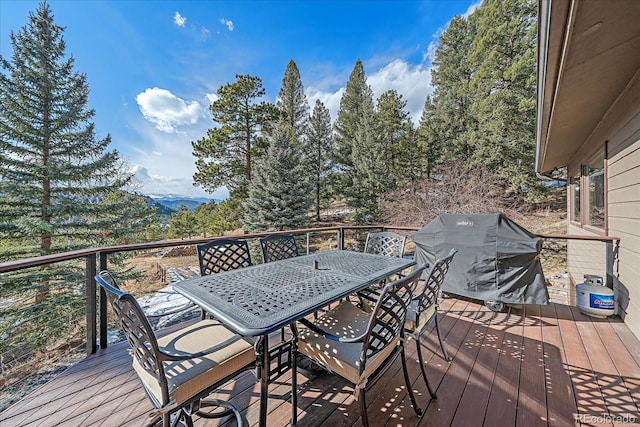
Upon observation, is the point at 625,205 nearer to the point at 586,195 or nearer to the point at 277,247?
the point at 586,195

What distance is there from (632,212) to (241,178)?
14.3 metres

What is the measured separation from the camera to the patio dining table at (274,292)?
4.39 feet

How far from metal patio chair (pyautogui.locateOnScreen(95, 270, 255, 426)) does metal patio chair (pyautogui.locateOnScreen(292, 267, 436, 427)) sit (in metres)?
0.40

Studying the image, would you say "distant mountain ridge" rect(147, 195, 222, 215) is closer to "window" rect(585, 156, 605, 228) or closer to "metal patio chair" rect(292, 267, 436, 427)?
"metal patio chair" rect(292, 267, 436, 427)

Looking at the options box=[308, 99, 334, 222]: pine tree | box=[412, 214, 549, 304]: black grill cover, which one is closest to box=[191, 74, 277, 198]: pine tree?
box=[308, 99, 334, 222]: pine tree

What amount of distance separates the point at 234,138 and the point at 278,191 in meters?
4.34

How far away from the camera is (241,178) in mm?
14562

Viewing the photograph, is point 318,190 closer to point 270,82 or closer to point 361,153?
point 361,153

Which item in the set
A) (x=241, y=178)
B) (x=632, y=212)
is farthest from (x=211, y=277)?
(x=241, y=178)

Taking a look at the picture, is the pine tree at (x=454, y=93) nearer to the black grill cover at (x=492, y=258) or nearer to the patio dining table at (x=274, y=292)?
the black grill cover at (x=492, y=258)

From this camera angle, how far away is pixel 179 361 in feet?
4.23

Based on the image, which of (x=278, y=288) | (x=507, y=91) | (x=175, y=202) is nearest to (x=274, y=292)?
(x=278, y=288)

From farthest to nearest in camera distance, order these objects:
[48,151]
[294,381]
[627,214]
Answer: [48,151]
[627,214]
[294,381]

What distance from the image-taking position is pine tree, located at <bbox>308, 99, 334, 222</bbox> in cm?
1677
